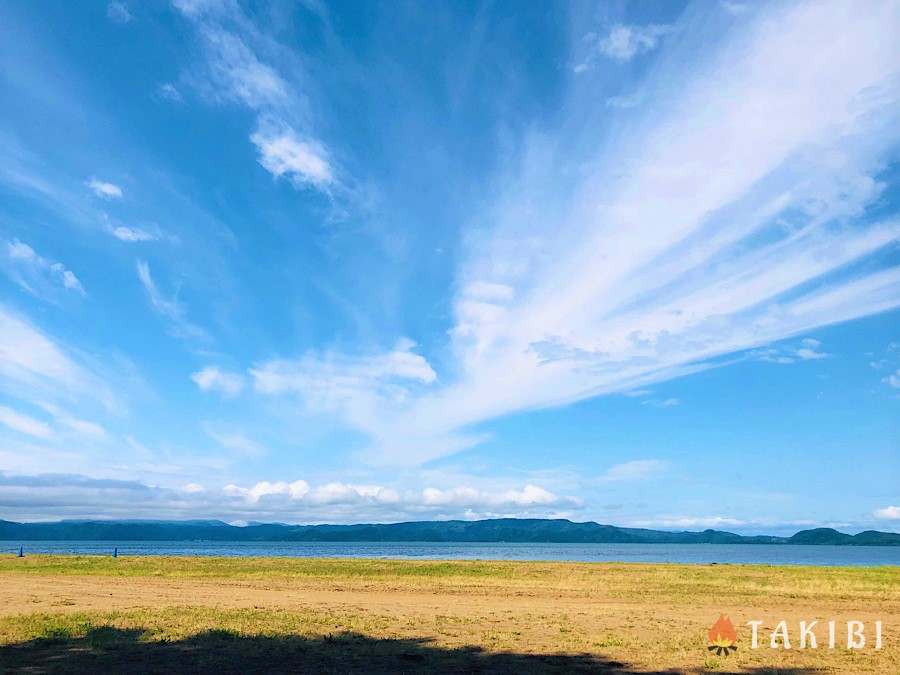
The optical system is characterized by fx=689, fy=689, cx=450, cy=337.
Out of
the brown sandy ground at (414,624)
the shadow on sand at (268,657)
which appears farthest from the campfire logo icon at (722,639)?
the shadow on sand at (268,657)

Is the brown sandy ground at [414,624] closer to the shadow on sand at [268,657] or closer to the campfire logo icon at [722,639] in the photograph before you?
the shadow on sand at [268,657]

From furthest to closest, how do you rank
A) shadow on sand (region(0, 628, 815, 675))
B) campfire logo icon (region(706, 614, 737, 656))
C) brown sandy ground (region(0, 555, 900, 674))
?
campfire logo icon (region(706, 614, 737, 656))
brown sandy ground (region(0, 555, 900, 674))
shadow on sand (region(0, 628, 815, 675))

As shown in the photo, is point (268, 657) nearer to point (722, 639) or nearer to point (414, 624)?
point (414, 624)

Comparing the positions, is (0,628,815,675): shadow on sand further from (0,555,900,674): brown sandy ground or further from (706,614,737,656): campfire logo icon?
(706,614,737,656): campfire logo icon

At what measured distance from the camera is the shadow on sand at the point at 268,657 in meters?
17.5

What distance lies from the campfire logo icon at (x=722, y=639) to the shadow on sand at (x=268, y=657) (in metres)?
2.76

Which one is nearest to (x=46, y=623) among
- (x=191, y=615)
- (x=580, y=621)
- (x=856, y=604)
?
(x=191, y=615)

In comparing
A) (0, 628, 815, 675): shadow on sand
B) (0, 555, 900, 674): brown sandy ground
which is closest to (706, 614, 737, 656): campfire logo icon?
(0, 555, 900, 674): brown sandy ground

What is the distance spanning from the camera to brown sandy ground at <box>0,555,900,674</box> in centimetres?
1848

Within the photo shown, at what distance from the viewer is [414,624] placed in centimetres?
2531

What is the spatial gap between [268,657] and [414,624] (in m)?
7.51

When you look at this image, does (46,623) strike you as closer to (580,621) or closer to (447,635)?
(447,635)

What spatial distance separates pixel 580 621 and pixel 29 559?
6669cm

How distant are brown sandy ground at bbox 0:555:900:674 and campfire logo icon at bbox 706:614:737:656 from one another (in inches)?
15.3
